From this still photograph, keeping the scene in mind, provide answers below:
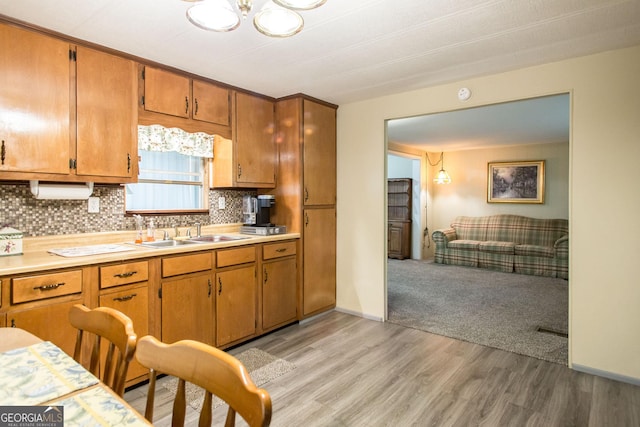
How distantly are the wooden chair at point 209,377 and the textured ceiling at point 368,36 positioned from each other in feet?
5.76

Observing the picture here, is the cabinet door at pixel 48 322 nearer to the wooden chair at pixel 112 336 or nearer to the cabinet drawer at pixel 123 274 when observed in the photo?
the cabinet drawer at pixel 123 274

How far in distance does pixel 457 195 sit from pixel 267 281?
5771mm

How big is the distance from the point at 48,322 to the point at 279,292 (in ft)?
5.99

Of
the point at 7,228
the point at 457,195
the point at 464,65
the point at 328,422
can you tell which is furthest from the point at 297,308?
the point at 457,195

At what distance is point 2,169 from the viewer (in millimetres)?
2061

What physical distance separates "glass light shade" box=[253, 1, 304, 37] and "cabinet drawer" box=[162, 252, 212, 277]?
170 centimetres

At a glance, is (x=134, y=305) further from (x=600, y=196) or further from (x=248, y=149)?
(x=600, y=196)

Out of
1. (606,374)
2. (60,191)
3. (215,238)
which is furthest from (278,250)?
(606,374)

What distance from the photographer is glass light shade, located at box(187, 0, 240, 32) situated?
1.53 metres

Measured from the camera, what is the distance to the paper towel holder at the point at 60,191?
2.33m

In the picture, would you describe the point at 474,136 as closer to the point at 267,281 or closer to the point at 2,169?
the point at 267,281

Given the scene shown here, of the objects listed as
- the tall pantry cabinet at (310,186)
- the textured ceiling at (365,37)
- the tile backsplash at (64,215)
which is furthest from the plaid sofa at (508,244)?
the tile backsplash at (64,215)

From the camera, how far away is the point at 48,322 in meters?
2.02

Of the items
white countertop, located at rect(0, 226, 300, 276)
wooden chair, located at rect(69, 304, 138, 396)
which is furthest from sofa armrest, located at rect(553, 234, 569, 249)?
wooden chair, located at rect(69, 304, 138, 396)
